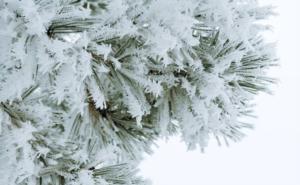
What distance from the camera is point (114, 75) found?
1330 mm

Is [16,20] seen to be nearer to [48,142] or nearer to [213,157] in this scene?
[48,142]

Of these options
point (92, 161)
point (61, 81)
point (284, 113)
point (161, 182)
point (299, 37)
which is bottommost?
point (92, 161)

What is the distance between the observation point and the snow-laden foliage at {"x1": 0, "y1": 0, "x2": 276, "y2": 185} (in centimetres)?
113

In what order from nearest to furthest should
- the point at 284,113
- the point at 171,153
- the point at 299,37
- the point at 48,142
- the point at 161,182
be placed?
the point at 48,142 → the point at 161,182 → the point at 171,153 → the point at 284,113 → the point at 299,37

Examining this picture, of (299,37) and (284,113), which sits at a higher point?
(299,37)

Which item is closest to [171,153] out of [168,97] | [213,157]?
[213,157]

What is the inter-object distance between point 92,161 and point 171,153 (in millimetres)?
11279

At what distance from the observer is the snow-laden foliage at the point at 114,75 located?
1132mm

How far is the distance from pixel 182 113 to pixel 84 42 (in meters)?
0.37

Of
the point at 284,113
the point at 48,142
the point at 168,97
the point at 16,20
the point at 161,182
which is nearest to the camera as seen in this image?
the point at 16,20

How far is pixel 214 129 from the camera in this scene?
1.43 meters

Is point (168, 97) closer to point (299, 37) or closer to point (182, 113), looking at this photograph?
point (182, 113)

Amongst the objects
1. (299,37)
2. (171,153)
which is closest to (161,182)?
(171,153)

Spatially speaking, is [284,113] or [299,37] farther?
[299,37]
